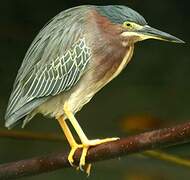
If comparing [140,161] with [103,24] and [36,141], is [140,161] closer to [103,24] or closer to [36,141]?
[36,141]

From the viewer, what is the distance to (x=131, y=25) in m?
2.04

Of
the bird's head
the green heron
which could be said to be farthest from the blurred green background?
the bird's head

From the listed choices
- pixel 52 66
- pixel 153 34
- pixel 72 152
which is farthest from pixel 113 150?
pixel 52 66

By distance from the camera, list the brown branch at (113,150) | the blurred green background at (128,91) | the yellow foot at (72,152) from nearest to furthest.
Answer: the brown branch at (113,150) → the yellow foot at (72,152) → the blurred green background at (128,91)

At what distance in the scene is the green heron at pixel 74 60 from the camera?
6.82ft

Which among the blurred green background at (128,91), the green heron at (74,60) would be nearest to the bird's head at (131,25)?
the green heron at (74,60)

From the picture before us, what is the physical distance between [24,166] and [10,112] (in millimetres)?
282

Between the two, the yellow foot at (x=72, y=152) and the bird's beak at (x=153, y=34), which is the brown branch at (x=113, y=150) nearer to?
the yellow foot at (x=72, y=152)

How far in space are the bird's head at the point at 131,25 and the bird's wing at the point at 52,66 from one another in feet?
0.37

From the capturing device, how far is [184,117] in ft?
10.4

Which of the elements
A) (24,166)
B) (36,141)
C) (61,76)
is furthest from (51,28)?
(36,141)

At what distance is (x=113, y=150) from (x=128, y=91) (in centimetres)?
149

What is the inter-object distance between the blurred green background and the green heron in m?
0.94

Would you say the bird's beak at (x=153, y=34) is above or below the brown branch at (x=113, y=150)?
above
